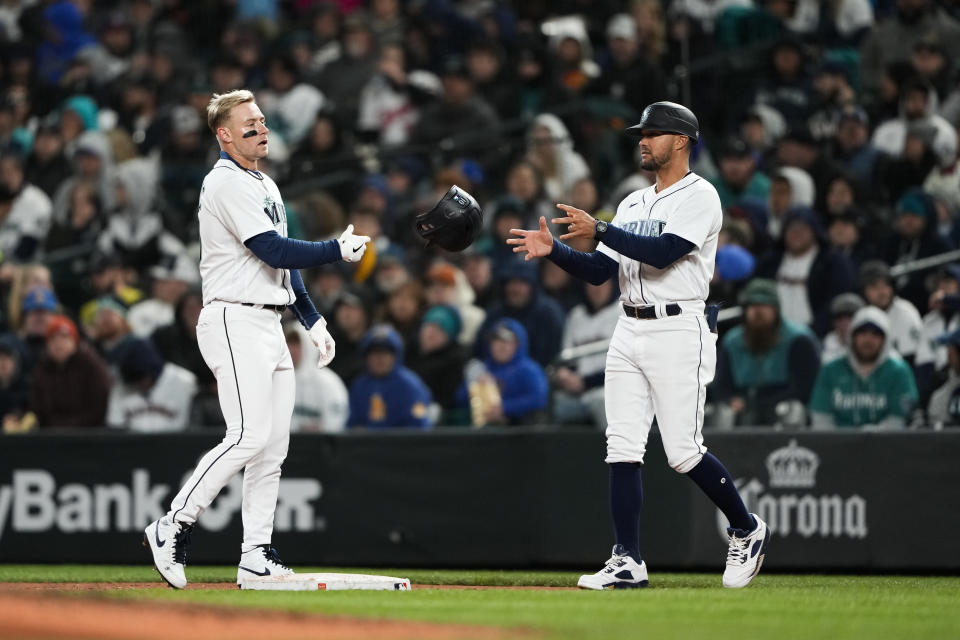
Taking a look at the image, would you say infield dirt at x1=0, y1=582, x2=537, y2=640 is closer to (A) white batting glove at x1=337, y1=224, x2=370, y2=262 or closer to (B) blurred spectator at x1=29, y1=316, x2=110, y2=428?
(A) white batting glove at x1=337, y1=224, x2=370, y2=262

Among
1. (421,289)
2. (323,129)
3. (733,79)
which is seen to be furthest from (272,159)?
(733,79)

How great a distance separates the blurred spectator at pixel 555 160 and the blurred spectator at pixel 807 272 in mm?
2027

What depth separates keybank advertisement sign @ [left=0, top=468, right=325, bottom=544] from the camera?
10.6m

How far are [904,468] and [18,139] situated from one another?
390 inches

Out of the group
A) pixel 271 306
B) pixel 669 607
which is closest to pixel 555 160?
pixel 271 306

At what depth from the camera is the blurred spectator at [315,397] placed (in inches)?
437

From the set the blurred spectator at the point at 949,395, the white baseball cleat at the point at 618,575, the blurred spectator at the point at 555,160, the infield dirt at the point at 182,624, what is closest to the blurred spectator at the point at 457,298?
the blurred spectator at the point at 555,160

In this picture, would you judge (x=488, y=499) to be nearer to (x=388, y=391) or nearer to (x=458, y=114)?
(x=388, y=391)

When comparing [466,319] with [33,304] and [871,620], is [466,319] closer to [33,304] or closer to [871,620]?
[33,304]

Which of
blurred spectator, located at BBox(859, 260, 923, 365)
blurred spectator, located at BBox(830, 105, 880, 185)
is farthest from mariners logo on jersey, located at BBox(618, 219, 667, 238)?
blurred spectator, located at BBox(830, 105, 880, 185)

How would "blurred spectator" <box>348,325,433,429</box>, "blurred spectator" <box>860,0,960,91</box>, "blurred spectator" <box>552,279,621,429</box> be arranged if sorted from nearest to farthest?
"blurred spectator" <box>552,279,621,429</box> → "blurred spectator" <box>348,325,433,429</box> → "blurred spectator" <box>860,0,960,91</box>

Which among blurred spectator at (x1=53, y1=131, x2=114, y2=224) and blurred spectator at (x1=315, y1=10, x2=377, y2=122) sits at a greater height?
blurred spectator at (x1=315, y1=10, x2=377, y2=122)

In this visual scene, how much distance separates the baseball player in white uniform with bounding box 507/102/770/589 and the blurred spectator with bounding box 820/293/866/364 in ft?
10.4

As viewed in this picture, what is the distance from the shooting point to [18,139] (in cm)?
1598
